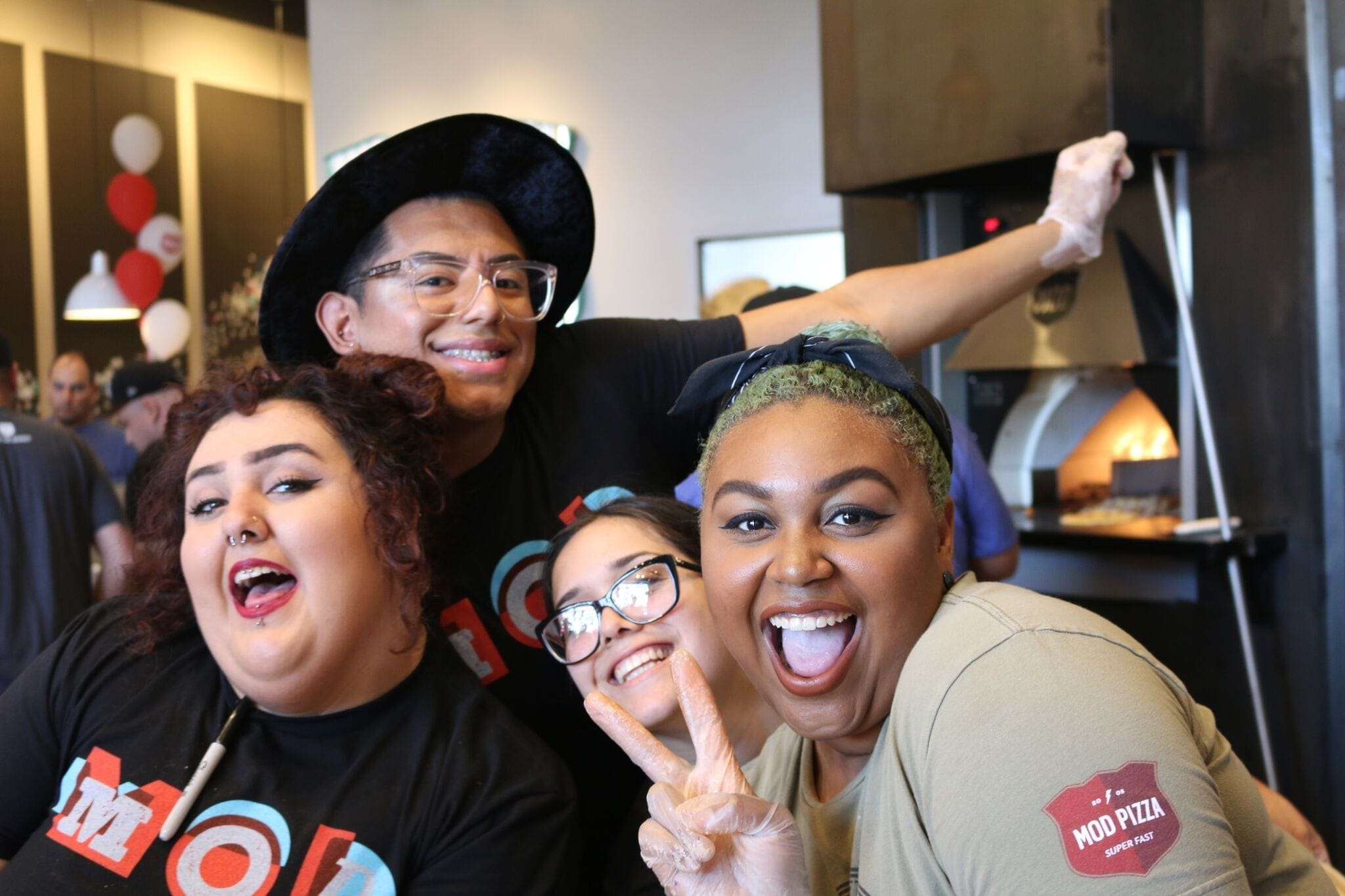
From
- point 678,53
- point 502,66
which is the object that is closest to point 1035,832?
point 678,53

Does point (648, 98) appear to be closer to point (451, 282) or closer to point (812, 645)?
point (451, 282)

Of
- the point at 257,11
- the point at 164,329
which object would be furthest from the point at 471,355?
the point at 257,11

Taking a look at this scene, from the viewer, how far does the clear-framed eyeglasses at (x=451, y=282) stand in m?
1.93

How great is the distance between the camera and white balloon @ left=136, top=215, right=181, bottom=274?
7.65 meters

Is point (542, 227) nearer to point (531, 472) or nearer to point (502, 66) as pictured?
point (531, 472)

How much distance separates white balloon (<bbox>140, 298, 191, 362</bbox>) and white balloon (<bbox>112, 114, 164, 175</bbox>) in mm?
858

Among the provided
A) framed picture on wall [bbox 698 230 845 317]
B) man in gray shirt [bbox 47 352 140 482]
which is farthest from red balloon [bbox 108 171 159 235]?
framed picture on wall [bbox 698 230 845 317]

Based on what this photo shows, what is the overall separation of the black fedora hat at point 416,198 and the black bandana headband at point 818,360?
0.80m

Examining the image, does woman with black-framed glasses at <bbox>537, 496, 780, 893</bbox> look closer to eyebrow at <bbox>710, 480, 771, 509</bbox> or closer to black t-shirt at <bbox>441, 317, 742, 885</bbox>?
black t-shirt at <bbox>441, 317, 742, 885</bbox>

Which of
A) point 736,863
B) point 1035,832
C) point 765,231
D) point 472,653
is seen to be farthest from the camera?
point 765,231

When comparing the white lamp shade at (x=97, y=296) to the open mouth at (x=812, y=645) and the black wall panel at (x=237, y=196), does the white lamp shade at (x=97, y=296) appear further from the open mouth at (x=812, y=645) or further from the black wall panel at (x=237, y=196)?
the open mouth at (x=812, y=645)

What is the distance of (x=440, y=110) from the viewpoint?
668cm

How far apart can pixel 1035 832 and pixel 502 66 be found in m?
6.13

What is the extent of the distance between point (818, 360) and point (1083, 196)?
1.42m
